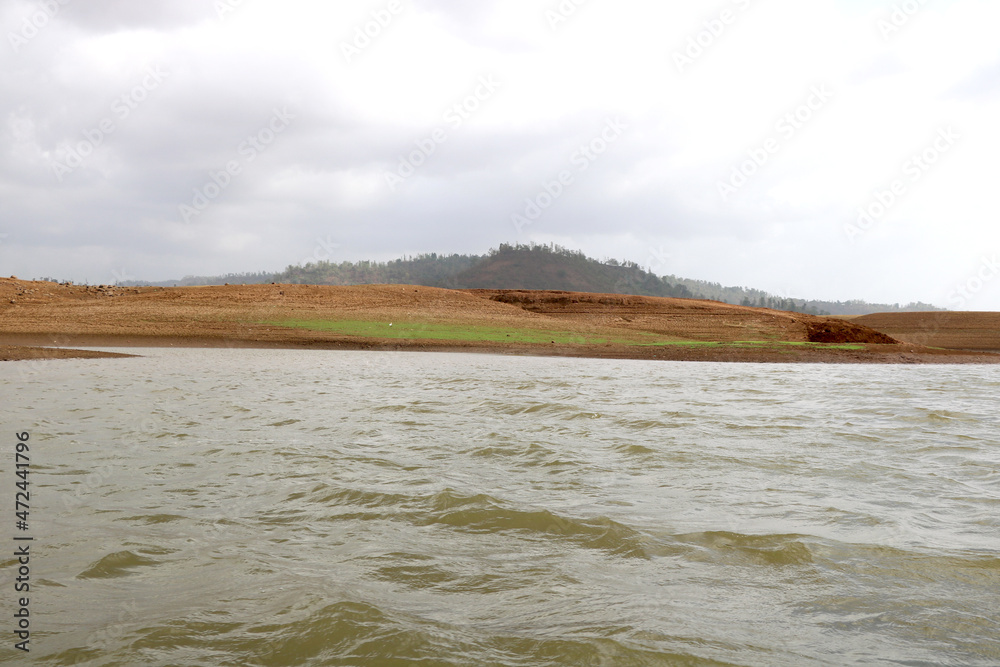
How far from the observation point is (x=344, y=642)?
3066mm

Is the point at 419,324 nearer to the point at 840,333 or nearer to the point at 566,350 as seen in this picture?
the point at 566,350

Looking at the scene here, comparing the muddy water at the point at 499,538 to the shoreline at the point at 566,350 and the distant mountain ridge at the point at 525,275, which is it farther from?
the distant mountain ridge at the point at 525,275

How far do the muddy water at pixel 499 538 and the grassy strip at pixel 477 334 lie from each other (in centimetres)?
2373

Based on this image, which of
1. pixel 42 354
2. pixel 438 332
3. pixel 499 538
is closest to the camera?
pixel 499 538

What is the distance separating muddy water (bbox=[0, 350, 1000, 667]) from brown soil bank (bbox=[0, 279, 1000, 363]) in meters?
21.8

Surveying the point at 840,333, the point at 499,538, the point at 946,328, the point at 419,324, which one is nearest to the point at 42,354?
the point at 419,324

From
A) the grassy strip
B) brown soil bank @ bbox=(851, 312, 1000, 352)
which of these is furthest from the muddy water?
brown soil bank @ bbox=(851, 312, 1000, 352)

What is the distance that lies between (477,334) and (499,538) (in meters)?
31.5

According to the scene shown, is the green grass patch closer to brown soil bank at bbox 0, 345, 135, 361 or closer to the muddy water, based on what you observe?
brown soil bank at bbox 0, 345, 135, 361

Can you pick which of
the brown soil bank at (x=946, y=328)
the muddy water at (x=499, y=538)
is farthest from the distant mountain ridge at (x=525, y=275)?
the muddy water at (x=499, y=538)

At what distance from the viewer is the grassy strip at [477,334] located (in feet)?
114

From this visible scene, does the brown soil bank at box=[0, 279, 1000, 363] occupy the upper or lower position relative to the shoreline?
upper

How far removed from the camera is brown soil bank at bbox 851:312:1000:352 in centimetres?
5003

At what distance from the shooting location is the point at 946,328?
181 ft
